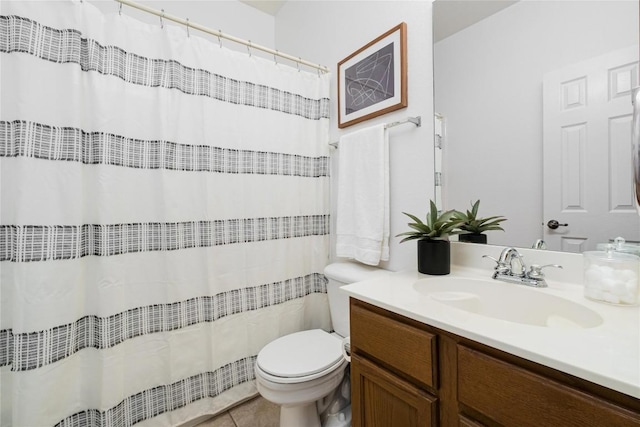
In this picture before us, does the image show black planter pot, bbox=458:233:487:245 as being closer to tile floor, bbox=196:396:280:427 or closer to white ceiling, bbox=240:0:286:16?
tile floor, bbox=196:396:280:427

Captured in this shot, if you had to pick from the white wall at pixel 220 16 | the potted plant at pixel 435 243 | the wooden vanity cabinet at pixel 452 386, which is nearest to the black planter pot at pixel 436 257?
the potted plant at pixel 435 243

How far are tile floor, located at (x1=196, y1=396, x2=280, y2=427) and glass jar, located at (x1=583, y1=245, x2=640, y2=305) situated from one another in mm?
1457

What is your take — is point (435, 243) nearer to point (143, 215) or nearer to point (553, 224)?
point (553, 224)

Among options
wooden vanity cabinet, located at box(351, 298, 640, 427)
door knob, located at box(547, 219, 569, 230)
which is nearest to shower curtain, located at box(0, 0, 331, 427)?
wooden vanity cabinet, located at box(351, 298, 640, 427)

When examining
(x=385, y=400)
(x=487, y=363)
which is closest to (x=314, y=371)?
(x=385, y=400)

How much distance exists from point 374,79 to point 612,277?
1200 mm

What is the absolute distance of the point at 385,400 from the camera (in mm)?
810

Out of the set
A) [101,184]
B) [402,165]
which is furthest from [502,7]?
[101,184]

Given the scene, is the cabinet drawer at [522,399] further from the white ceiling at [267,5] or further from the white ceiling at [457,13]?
the white ceiling at [267,5]

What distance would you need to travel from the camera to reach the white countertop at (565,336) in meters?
0.46

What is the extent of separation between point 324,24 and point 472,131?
1.23 m

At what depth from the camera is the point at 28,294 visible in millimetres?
997

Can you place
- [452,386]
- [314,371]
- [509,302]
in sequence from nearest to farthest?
[452,386], [509,302], [314,371]

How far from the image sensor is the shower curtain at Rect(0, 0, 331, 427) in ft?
3.31
